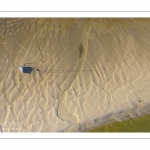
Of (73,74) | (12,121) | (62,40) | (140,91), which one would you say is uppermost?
(62,40)

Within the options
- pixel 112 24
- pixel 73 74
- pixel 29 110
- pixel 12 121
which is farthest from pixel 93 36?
pixel 12 121

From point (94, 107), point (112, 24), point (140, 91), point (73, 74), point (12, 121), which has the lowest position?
point (12, 121)

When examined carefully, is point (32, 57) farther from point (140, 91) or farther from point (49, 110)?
point (140, 91)

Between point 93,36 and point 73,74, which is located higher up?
point 93,36

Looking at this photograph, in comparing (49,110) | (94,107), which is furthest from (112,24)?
(49,110)

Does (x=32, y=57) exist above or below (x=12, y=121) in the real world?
above

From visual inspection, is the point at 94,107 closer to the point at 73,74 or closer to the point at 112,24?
the point at 73,74
